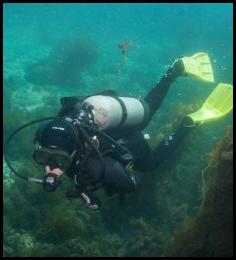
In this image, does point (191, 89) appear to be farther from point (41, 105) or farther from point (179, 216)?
point (179, 216)

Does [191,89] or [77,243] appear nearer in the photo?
[77,243]

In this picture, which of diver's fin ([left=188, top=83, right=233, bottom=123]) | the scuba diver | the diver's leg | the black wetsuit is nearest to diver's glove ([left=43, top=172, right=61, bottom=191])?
the scuba diver

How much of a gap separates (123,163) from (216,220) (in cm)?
167

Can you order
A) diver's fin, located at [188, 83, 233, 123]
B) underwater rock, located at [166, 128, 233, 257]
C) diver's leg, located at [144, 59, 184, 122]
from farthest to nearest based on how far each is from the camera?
diver's leg, located at [144, 59, 184, 122] < diver's fin, located at [188, 83, 233, 123] < underwater rock, located at [166, 128, 233, 257]

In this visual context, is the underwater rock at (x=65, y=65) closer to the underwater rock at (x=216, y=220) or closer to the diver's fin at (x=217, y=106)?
the diver's fin at (x=217, y=106)

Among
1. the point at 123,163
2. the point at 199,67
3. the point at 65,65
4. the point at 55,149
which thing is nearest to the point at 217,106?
the point at 199,67

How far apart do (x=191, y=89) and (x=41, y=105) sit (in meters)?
7.23

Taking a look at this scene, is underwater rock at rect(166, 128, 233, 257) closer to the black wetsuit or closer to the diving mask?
the black wetsuit

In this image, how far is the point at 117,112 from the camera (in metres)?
6.02

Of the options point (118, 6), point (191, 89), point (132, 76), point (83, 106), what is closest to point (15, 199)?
point (83, 106)

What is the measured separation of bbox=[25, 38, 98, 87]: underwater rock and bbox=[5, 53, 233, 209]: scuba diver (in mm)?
11282

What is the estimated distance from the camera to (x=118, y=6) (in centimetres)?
9969

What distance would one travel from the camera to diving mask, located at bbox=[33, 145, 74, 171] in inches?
186

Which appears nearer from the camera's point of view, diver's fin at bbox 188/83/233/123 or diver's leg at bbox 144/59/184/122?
diver's fin at bbox 188/83/233/123
